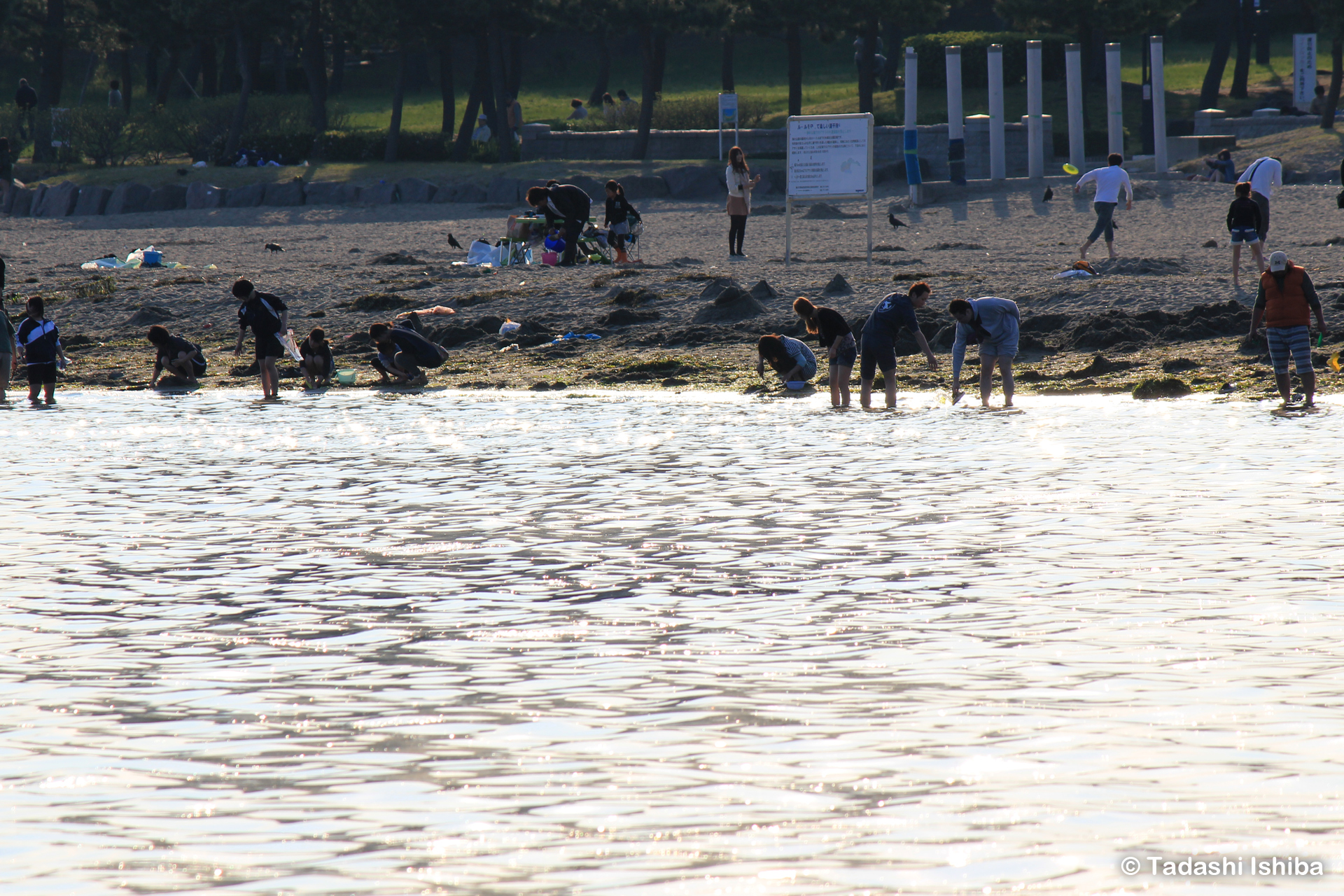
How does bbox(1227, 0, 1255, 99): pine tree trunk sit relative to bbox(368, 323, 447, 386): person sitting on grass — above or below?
above

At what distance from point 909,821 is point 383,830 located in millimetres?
1662

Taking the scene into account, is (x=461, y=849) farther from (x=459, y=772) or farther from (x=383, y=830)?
(x=459, y=772)

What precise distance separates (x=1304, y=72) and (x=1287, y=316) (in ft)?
120

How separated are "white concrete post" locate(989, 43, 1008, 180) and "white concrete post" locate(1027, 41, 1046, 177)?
2.17 ft

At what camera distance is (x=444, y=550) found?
9578 mm

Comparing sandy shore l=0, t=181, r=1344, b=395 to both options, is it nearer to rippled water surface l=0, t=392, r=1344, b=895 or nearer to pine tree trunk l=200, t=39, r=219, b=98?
rippled water surface l=0, t=392, r=1344, b=895

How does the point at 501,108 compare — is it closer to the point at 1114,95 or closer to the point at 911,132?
the point at 911,132

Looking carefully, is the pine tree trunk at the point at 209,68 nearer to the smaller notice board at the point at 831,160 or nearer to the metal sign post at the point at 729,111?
the metal sign post at the point at 729,111

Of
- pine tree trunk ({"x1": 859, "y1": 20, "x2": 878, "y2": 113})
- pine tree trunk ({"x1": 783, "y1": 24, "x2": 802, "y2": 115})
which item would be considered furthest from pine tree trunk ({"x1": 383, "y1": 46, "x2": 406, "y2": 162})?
pine tree trunk ({"x1": 859, "y1": 20, "x2": 878, "y2": 113})

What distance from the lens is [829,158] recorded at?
2550 centimetres

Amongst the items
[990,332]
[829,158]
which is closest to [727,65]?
[829,158]

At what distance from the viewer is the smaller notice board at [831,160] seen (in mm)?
25406

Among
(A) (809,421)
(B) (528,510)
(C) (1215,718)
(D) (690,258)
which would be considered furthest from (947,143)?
(C) (1215,718)

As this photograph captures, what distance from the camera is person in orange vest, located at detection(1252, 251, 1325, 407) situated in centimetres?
1412
